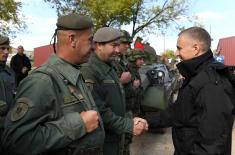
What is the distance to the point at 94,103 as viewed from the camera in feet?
9.03

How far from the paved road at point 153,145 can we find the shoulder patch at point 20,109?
485 cm

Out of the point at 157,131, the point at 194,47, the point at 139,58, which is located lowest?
the point at 157,131

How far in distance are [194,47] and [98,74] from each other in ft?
3.12

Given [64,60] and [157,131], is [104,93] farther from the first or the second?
[157,131]

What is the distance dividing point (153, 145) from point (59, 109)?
5499 mm

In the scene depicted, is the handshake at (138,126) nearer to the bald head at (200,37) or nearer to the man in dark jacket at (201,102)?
the man in dark jacket at (201,102)

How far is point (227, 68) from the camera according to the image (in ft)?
10.6

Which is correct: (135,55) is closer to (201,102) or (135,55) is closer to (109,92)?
(109,92)

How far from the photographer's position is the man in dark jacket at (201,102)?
118 inches

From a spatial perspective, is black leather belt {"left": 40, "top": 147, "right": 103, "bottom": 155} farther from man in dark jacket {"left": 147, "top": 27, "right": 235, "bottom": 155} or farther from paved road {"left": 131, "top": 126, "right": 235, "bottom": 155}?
paved road {"left": 131, "top": 126, "right": 235, "bottom": 155}

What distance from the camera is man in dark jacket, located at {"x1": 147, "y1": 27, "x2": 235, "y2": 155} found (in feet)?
9.80

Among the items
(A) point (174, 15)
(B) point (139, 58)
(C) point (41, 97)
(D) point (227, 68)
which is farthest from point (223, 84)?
(A) point (174, 15)

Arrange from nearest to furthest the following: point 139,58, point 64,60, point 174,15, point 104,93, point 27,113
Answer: point 27,113 → point 64,60 → point 104,93 → point 139,58 → point 174,15

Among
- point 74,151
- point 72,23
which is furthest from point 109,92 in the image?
point 74,151
